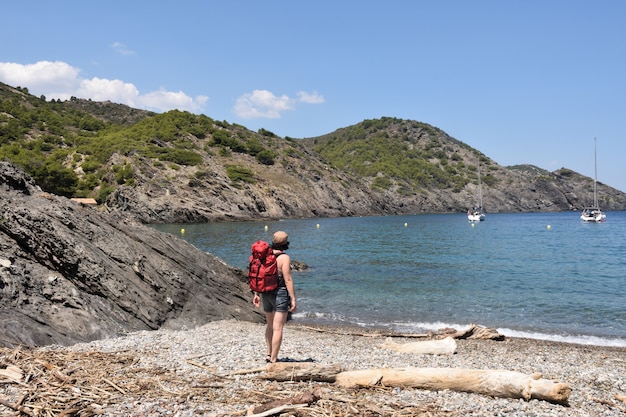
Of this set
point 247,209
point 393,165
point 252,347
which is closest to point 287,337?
point 252,347

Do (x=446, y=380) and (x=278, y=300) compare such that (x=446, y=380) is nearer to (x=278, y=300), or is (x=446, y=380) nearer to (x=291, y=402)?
(x=291, y=402)

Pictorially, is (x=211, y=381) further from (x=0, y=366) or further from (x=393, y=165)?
(x=393, y=165)

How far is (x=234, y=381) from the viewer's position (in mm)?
7410

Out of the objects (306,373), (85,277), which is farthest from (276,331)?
(85,277)

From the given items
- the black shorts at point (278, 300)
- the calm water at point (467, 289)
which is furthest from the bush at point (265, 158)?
the black shorts at point (278, 300)

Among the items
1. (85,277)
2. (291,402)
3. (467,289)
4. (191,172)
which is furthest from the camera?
(191,172)

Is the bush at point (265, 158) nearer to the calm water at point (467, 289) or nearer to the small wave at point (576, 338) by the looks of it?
the calm water at point (467, 289)

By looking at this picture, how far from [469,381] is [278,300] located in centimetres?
355

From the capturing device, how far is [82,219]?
46.9 ft

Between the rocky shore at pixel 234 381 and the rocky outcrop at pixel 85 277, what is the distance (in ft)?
2.87

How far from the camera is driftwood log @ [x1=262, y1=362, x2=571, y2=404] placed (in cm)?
707

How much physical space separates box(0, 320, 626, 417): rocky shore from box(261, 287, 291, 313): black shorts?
1.11 meters

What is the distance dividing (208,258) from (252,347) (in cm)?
885

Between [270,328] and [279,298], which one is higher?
[279,298]
